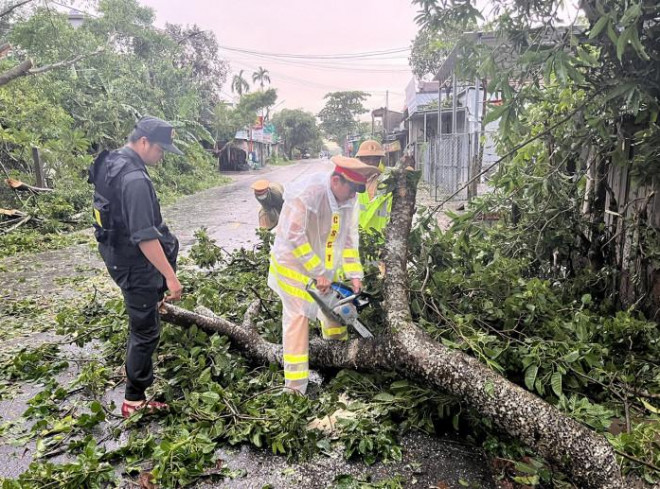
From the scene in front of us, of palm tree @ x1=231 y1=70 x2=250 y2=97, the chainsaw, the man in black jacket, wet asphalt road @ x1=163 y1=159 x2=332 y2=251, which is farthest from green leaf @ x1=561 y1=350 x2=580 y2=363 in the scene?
palm tree @ x1=231 y1=70 x2=250 y2=97

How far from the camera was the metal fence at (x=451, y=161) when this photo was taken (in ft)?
43.4

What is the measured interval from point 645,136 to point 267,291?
338 cm

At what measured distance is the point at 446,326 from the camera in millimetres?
3275

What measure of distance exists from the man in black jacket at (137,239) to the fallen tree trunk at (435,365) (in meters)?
0.66

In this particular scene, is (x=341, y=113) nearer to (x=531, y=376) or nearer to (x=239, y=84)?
(x=239, y=84)

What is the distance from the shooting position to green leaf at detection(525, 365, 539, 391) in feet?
8.87

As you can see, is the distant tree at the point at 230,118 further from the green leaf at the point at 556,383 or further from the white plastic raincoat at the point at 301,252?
the green leaf at the point at 556,383

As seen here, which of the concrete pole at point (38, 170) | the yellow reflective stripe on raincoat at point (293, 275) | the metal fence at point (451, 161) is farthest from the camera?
the metal fence at point (451, 161)

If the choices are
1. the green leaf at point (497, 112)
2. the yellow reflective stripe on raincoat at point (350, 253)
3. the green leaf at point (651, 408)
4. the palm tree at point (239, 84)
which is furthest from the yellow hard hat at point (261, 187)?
the palm tree at point (239, 84)

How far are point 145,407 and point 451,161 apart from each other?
13037 millimetres

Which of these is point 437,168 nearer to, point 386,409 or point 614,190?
point 614,190

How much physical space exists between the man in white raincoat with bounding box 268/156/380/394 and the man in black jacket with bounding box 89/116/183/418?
706 mm

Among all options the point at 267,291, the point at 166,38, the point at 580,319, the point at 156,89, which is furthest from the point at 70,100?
the point at 580,319

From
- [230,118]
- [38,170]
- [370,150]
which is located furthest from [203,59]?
[370,150]
